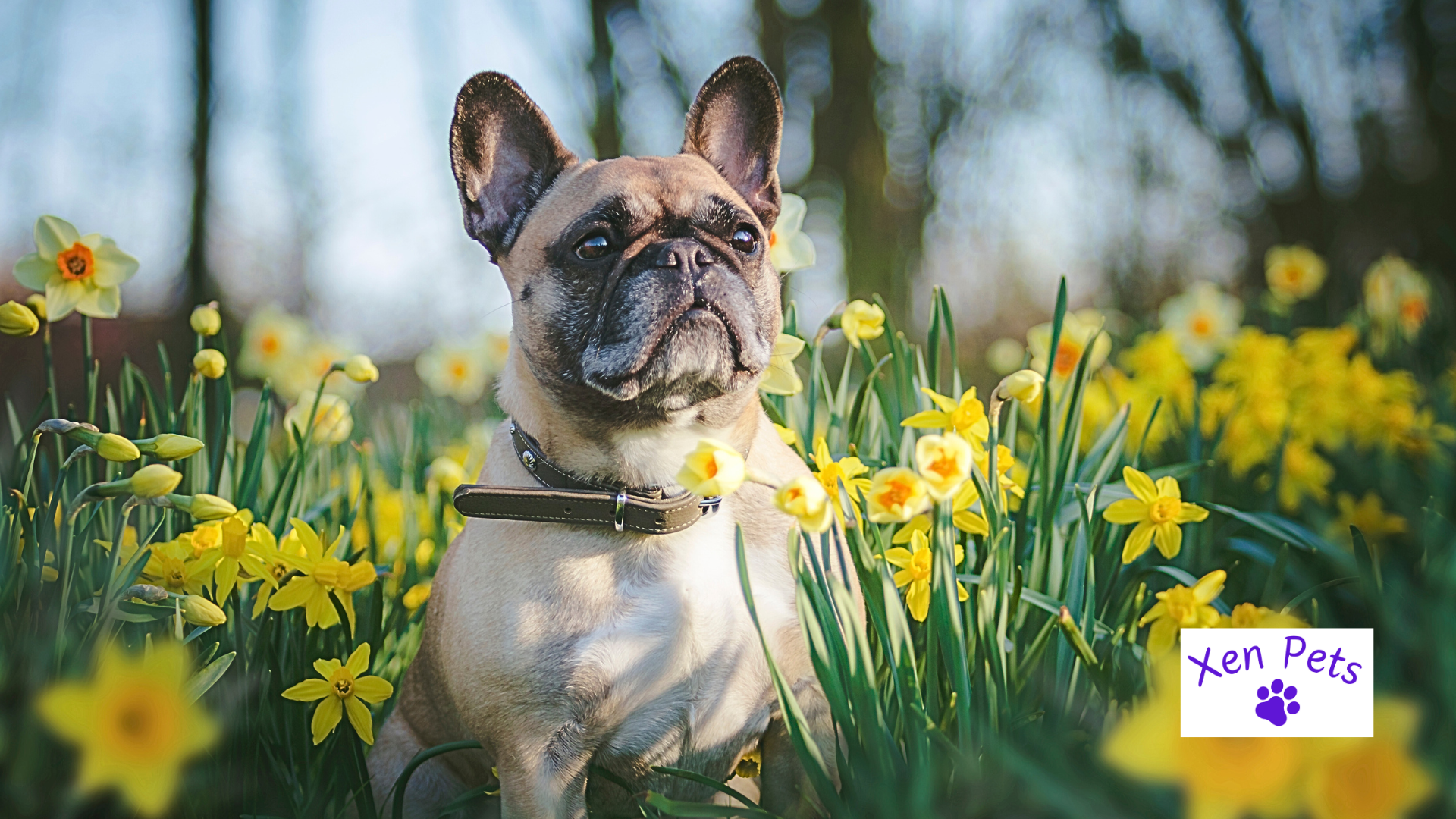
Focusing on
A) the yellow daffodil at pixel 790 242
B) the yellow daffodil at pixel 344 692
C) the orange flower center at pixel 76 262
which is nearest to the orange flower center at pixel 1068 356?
the yellow daffodil at pixel 790 242

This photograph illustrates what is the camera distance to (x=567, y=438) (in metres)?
Answer: 1.94

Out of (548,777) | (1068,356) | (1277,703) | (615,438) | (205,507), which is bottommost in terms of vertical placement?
(548,777)

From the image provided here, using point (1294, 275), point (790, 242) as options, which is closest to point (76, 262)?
point (790, 242)

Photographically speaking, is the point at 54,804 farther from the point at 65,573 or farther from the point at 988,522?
the point at 988,522

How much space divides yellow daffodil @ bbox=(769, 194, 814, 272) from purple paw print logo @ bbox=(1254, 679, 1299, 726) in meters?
1.65

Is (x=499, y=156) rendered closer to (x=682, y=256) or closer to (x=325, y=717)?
(x=682, y=256)

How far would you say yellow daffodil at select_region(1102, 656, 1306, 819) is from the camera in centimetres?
93

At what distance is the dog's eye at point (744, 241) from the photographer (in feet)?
6.97

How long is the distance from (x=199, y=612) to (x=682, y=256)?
1.12 meters

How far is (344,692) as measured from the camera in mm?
1844

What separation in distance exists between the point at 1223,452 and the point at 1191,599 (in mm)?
2103

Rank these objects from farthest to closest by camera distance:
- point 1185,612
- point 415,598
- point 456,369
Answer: point 456,369, point 415,598, point 1185,612

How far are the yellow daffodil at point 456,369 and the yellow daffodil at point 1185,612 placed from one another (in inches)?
131

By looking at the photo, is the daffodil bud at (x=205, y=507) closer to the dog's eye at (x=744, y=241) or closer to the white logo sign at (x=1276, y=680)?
the dog's eye at (x=744, y=241)
